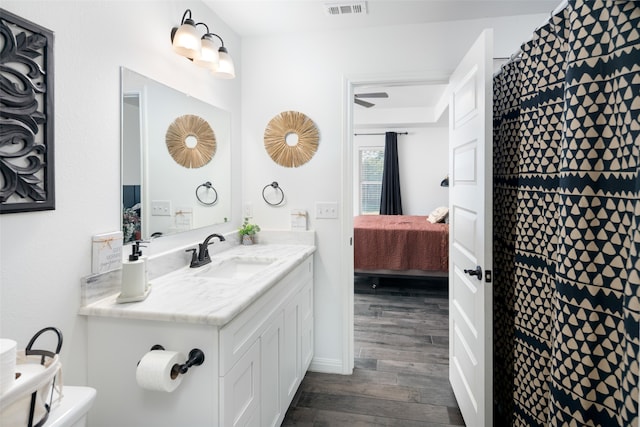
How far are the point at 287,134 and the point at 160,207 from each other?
44.2 inches

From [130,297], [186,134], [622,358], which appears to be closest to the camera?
[622,358]

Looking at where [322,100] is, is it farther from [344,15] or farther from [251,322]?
[251,322]

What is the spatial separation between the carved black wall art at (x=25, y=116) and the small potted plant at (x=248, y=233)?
1433 millimetres

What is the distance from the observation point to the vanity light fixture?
5.78ft

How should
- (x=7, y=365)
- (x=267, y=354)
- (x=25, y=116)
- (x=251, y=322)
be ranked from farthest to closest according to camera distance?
(x=267, y=354), (x=251, y=322), (x=25, y=116), (x=7, y=365)

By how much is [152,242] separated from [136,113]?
2.04 ft

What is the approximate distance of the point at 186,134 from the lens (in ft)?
6.82

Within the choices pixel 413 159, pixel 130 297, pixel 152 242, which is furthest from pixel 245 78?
pixel 413 159

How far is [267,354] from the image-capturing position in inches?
66.7

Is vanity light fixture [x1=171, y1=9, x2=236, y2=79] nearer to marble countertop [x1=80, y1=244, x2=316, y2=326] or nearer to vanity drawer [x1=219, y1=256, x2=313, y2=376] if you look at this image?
marble countertop [x1=80, y1=244, x2=316, y2=326]

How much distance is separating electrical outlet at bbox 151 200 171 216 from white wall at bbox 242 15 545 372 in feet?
2.84

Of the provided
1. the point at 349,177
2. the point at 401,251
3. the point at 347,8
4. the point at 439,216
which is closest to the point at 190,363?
the point at 349,177

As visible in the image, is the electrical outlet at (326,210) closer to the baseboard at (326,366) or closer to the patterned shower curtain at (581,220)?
the baseboard at (326,366)

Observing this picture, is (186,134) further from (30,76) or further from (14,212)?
(14,212)
